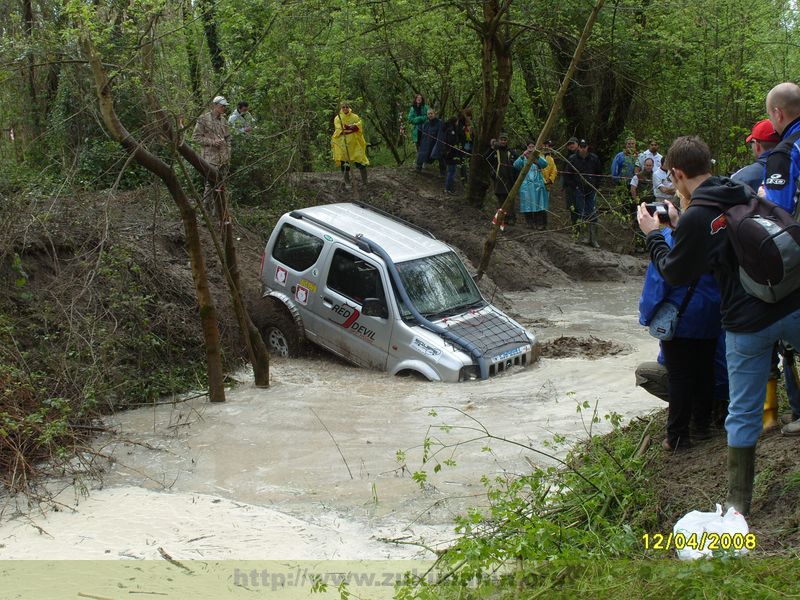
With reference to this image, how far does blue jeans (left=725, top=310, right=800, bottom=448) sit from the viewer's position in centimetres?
459

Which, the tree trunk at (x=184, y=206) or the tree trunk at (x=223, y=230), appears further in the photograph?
the tree trunk at (x=223, y=230)

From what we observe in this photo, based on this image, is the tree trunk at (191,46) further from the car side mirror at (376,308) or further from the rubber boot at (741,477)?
the rubber boot at (741,477)

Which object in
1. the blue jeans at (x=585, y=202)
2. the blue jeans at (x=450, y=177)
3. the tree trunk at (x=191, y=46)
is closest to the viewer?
the tree trunk at (x=191, y=46)

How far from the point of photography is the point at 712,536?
431 cm

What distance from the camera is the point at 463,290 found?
38.4ft

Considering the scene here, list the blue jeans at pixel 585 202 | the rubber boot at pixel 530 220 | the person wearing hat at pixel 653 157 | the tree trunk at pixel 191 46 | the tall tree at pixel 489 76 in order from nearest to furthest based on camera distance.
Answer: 1. the tree trunk at pixel 191 46
2. the tall tree at pixel 489 76
3. the person wearing hat at pixel 653 157
4. the blue jeans at pixel 585 202
5. the rubber boot at pixel 530 220

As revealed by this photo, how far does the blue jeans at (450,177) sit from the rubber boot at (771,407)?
1577 cm

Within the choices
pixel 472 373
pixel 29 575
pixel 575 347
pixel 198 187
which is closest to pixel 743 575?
pixel 29 575

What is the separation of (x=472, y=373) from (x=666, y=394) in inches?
168

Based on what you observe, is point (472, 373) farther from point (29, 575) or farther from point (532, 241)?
point (532, 241)

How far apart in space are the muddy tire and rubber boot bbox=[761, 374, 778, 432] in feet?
23.3

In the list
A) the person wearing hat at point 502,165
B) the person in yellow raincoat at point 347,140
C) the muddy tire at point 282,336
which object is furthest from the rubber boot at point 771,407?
the person wearing hat at point 502,165

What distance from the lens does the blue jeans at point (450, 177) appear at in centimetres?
2112
